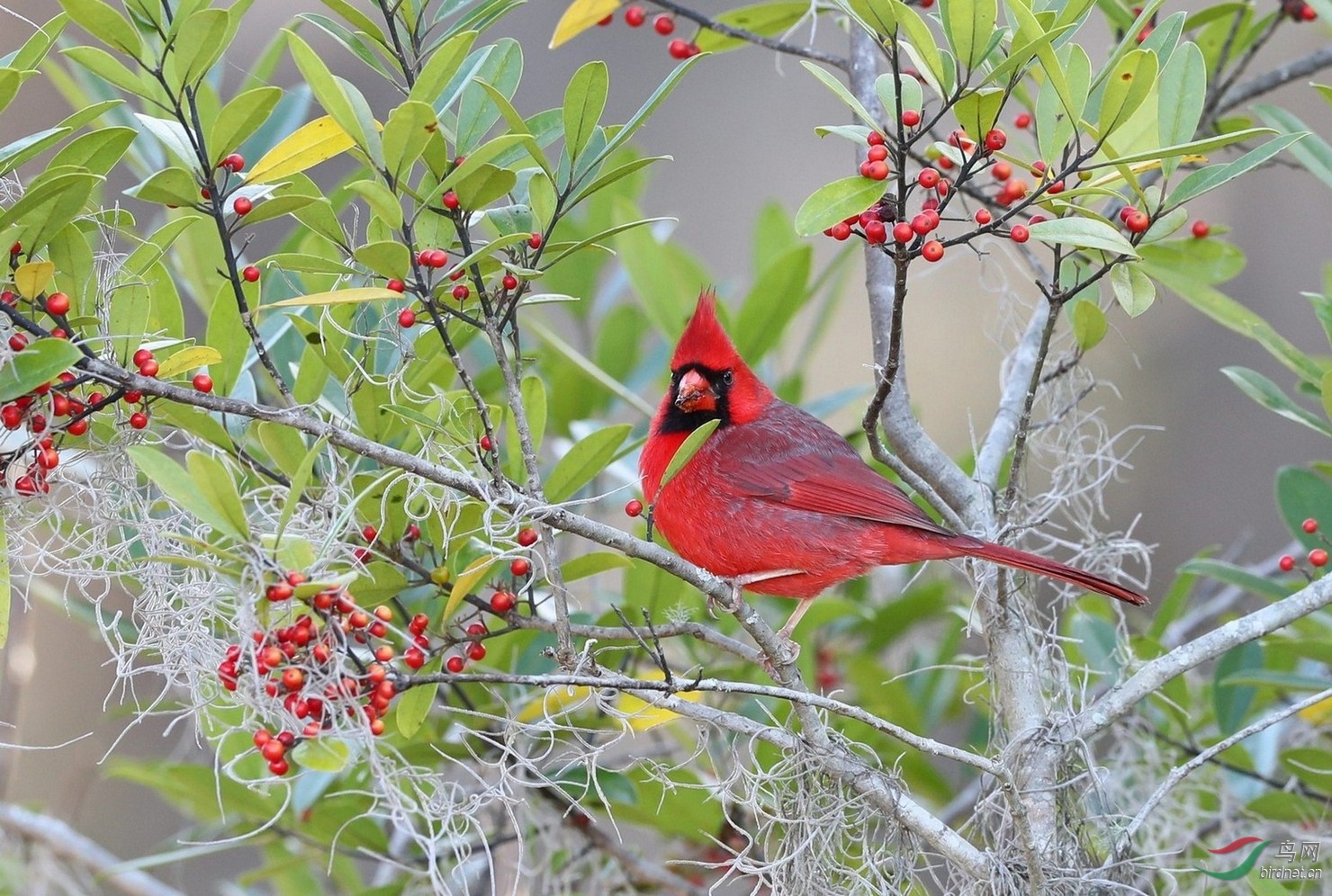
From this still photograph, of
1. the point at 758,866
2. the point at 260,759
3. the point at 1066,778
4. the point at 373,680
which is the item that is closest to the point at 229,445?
the point at 373,680

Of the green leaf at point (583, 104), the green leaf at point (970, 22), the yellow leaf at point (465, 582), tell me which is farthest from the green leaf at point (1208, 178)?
the yellow leaf at point (465, 582)

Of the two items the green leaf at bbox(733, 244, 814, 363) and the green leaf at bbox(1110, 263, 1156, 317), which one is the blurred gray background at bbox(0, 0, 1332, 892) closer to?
the green leaf at bbox(733, 244, 814, 363)

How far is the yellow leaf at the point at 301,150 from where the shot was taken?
68.0 inches

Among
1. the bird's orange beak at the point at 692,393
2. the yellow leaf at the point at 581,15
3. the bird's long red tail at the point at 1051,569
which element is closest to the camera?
the bird's long red tail at the point at 1051,569

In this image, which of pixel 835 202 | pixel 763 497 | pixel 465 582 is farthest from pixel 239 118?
pixel 763 497

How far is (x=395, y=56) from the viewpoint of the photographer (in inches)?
69.6

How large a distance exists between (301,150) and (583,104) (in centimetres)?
38

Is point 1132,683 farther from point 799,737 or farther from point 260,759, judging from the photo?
point 260,759

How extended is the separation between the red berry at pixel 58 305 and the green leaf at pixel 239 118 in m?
0.26

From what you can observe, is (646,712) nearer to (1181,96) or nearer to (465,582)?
(465,582)

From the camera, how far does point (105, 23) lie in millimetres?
1602

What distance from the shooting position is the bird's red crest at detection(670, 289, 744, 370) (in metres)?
2.71

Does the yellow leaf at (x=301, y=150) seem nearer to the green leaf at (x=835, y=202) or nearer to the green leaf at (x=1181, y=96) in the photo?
the green leaf at (x=835, y=202)

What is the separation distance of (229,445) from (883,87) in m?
1.07
